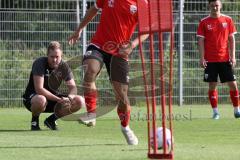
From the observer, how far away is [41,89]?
11.9 meters

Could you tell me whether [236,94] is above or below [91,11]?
below

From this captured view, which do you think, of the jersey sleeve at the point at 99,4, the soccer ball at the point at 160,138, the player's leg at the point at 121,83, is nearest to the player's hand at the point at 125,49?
the player's leg at the point at 121,83

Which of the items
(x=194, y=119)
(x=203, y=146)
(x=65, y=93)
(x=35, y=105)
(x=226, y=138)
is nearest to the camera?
(x=203, y=146)

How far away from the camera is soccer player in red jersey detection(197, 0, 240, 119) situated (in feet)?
49.3

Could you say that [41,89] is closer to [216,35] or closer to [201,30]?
[201,30]

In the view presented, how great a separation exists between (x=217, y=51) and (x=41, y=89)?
4.54 m

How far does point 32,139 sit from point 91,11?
1.82 m

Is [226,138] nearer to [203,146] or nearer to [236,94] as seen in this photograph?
[203,146]

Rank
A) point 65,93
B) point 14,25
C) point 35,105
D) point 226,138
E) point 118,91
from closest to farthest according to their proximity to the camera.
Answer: point 118,91
point 226,138
point 35,105
point 65,93
point 14,25

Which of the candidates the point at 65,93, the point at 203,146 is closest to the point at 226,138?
the point at 203,146

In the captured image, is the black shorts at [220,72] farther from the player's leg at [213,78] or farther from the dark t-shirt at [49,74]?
the dark t-shirt at [49,74]

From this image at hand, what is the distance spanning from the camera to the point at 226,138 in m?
10.4

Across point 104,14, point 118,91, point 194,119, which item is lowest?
point 194,119

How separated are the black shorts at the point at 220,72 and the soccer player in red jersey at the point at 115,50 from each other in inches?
203
